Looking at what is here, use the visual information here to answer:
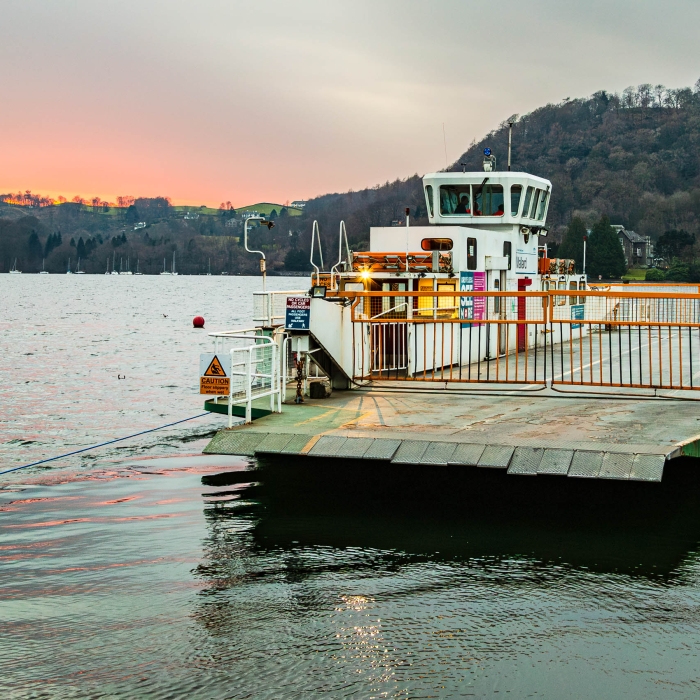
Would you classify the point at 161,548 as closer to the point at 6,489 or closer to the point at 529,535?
the point at 529,535

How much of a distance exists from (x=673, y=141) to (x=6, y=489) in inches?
7066

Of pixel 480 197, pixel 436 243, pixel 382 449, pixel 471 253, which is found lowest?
pixel 382 449

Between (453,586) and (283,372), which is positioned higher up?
(283,372)

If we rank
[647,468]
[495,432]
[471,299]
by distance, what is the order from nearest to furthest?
[647,468] < [495,432] < [471,299]

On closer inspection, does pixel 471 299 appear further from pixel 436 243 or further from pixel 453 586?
pixel 453 586

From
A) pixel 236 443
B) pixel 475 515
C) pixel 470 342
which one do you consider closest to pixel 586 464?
pixel 475 515

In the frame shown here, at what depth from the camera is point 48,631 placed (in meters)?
7.53

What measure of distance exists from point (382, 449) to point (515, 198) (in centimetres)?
1344

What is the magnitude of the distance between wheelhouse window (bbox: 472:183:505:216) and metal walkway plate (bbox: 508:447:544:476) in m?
13.3

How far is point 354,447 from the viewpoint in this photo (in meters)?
10.7

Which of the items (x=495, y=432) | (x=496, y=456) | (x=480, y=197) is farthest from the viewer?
(x=480, y=197)

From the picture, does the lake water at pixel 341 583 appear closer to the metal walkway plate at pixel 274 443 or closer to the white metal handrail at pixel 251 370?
the metal walkway plate at pixel 274 443

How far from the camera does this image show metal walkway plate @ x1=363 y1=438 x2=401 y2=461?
1052cm

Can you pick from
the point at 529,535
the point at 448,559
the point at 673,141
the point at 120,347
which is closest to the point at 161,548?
the point at 448,559
